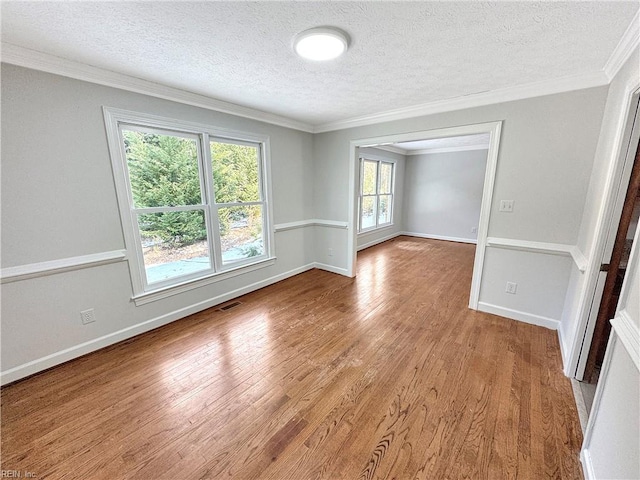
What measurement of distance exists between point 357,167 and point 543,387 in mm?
3086

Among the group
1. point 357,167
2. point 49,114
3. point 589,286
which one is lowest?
point 589,286

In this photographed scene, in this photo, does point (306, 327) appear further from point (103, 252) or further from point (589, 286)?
point (589, 286)

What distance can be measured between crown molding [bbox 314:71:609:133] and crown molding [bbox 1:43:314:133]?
158 cm

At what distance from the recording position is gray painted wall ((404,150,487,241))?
20.5 ft

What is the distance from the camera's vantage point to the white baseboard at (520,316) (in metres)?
2.54

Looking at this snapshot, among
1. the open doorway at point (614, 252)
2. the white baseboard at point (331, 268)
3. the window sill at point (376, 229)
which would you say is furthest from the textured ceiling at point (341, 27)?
the window sill at point (376, 229)

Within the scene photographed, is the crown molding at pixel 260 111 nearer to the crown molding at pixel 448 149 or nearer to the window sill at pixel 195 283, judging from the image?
the window sill at pixel 195 283

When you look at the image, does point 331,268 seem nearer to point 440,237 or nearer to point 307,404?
point 307,404

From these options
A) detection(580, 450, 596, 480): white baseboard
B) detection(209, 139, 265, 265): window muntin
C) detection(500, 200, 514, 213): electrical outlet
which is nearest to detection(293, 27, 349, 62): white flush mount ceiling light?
detection(209, 139, 265, 265): window muntin

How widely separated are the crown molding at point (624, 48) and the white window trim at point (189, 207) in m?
3.15

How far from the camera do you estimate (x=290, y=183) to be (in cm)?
382

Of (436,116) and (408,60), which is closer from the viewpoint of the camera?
(408,60)

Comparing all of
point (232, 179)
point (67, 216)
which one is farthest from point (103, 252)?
point (232, 179)

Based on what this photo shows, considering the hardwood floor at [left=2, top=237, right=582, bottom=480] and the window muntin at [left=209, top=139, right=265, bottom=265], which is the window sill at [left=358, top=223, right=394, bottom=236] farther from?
the hardwood floor at [left=2, top=237, right=582, bottom=480]
